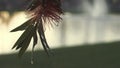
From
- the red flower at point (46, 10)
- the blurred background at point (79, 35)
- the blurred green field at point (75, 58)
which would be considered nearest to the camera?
the red flower at point (46, 10)

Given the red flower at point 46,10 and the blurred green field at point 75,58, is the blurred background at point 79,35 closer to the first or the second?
the blurred green field at point 75,58

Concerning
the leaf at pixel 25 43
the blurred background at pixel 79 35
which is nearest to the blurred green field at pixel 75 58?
the blurred background at pixel 79 35

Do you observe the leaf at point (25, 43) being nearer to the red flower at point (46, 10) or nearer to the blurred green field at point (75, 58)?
the red flower at point (46, 10)

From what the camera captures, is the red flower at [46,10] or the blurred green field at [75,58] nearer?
the red flower at [46,10]

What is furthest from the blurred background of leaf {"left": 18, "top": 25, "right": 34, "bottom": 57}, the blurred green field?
leaf {"left": 18, "top": 25, "right": 34, "bottom": 57}

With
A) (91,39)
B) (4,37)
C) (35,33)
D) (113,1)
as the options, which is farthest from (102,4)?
(35,33)

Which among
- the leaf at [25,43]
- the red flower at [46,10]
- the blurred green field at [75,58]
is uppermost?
the red flower at [46,10]

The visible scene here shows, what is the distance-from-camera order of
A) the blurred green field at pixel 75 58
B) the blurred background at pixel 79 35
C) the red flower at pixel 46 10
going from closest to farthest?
the red flower at pixel 46 10 < the blurred green field at pixel 75 58 < the blurred background at pixel 79 35

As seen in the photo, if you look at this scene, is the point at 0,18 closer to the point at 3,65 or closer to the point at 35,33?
the point at 3,65

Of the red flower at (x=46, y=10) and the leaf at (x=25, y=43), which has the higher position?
the red flower at (x=46, y=10)
